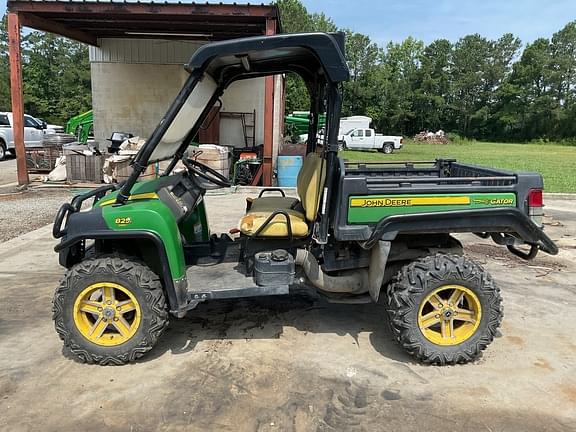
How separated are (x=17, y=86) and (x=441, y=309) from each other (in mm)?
11323

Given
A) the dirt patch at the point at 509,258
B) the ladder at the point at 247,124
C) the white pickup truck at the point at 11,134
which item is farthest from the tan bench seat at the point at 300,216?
the white pickup truck at the point at 11,134

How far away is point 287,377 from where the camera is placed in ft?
10.5

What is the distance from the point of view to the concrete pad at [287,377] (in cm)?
274

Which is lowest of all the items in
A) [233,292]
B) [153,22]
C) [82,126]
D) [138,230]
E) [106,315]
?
[106,315]

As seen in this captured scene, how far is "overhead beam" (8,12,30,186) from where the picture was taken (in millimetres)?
11094

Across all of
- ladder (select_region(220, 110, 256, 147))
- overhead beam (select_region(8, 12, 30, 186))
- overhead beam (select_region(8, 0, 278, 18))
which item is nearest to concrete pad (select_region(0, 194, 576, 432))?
overhead beam (select_region(8, 12, 30, 186))

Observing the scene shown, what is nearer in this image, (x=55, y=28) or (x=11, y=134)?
(x=55, y=28)

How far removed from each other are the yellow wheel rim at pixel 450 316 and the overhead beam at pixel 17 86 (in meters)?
10.8

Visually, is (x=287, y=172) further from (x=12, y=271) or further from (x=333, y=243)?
(x=333, y=243)

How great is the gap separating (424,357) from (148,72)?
16102mm

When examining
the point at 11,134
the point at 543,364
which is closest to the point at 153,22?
the point at 11,134

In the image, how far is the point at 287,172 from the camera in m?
12.0

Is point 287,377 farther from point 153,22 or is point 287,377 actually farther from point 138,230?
point 153,22

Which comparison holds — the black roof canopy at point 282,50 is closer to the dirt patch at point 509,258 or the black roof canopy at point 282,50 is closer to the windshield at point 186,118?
the windshield at point 186,118
